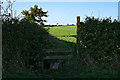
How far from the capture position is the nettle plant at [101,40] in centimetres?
776

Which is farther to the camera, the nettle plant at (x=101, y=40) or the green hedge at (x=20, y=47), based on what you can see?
the nettle plant at (x=101, y=40)

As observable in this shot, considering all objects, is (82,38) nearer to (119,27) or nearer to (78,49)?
(78,49)

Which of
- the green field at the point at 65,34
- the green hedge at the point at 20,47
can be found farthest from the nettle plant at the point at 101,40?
the green field at the point at 65,34

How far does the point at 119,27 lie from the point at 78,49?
7.21 feet

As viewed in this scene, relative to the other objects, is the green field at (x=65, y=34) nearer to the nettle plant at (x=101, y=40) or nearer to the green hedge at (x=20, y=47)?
the nettle plant at (x=101, y=40)

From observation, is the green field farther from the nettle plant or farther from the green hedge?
the green hedge

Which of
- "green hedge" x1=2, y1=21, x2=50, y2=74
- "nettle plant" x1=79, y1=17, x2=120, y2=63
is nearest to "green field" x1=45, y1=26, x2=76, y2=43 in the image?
"nettle plant" x1=79, y1=17, x2=120, y2=63

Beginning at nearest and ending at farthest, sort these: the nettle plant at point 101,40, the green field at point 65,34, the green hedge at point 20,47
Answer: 1. the green hedge at point 20,47
2. the nettle plant at point 101,40
3. the green field at point 65,34

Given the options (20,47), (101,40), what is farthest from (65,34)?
(20,47)

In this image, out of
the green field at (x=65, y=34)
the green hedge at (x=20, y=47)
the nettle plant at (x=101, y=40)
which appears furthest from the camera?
the green field at (x=65, y=34)

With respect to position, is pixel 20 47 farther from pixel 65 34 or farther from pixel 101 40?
pixel 65 34

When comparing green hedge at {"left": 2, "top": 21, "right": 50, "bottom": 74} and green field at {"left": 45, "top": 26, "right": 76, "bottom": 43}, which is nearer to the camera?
green hedge at {"left": 2, "top": 21, "right": 50, "bottom": 74}

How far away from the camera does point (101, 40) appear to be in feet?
25.5

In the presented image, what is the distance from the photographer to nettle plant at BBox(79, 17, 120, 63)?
25.5 feet
